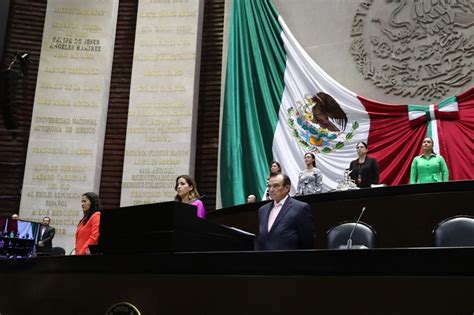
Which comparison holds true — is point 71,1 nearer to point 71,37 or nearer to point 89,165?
point 71,37

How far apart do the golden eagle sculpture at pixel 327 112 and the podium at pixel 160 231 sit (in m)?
6.11

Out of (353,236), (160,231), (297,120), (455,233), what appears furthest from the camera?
(297,120)

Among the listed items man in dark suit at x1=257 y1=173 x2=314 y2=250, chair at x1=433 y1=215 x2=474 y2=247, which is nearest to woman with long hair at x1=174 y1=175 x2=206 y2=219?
man in dark suit at x1=257 y1=173 x2=314 y2=250

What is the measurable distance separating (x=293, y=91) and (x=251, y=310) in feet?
22.7

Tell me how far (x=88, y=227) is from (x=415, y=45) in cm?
603

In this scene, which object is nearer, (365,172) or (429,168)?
(429,168)

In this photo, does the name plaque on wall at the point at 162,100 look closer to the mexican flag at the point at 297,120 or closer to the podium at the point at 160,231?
the mexican flag at the point at 297,120

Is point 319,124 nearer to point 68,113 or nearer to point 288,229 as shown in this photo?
point 68,113

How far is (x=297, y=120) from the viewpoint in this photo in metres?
8.12

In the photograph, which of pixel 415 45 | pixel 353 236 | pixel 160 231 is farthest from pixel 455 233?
pixel 415 45

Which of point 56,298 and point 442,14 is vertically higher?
point 442,14

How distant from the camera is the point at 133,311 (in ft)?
6.00

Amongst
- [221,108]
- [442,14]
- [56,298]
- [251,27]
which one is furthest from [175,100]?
[56,298]

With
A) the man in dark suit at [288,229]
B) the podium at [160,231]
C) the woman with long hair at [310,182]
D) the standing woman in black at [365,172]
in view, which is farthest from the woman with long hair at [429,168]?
the podium at [160,231]
